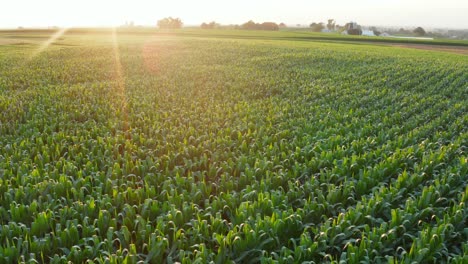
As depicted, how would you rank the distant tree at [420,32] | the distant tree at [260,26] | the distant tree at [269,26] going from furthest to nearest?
the distant tree at [420,32], the distant tree at [260,26], the distant tree at [269,26]

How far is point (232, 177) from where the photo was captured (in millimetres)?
9477

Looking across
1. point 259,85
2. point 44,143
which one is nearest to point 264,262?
point 44,143

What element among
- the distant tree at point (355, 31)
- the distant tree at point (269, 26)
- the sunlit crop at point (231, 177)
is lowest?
the sunlit crop at point (231, 177)

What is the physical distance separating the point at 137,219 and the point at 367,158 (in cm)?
616

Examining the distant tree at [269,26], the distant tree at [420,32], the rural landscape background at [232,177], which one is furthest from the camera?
the distant tree at [420,32]

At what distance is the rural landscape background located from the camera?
21.8 ft

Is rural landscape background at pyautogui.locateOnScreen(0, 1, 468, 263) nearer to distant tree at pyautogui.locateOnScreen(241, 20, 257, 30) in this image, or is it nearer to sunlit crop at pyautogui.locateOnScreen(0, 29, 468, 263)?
sunlit crop at pyautogui.locateOnScreen(0, 29, 468, 263)

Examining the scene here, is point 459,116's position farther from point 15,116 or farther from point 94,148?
point 15,116

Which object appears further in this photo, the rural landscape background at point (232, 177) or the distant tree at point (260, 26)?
the distant tree at point (260, 26)

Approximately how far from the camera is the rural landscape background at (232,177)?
21.8ft

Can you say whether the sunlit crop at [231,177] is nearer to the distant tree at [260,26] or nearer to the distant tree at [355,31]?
the distant tree at [355,31]

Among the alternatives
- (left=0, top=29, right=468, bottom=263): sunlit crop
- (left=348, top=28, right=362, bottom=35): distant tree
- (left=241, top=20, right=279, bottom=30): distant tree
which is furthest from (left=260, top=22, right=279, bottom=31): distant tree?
(left=0, top=29, right=468, bottom=263): sunlit crop

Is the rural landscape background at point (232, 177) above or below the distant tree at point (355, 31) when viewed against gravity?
below

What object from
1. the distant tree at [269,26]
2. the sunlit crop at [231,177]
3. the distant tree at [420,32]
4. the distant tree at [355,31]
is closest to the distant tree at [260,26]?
the distant tree at [269,26]
